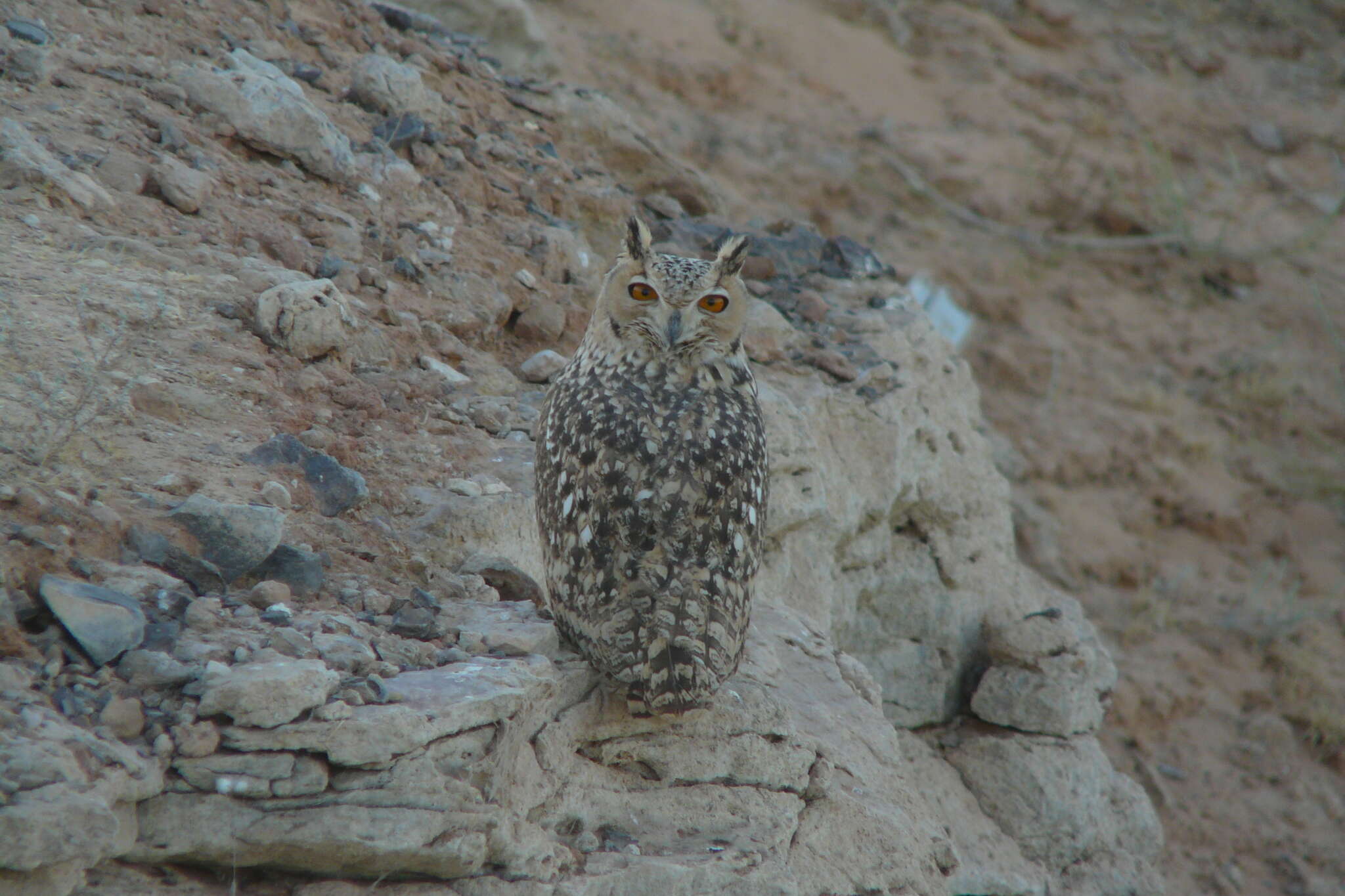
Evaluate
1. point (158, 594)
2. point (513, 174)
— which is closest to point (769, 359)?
point (513, 174)

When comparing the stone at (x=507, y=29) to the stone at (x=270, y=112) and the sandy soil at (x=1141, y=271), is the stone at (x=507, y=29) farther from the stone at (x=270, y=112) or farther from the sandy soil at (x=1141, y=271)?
the stone at (x=270, y=112)

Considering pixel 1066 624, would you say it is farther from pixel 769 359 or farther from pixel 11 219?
pixel 11 219

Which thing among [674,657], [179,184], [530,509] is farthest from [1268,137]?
[674,657]

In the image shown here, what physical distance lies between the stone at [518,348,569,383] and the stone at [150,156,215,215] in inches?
62.8

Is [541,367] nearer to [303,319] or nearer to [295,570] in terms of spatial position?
[303,319]

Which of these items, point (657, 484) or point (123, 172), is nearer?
point (657, 484)

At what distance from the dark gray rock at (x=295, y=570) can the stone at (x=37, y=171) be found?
1870mm

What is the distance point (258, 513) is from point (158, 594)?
446mm

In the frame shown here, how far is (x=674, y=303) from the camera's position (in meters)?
3.84

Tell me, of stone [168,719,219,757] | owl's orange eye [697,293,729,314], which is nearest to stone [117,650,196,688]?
stone [168,719,219,757]

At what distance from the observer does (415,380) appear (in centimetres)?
464

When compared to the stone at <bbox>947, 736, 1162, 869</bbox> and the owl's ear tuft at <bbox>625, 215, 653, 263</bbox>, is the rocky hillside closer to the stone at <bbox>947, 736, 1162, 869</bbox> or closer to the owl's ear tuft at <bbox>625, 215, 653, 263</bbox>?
the stone at <bbox>947, 736, 1162, 869</bbox>

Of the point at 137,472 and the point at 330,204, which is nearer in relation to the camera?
the point at 137,472

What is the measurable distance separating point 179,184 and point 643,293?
2.12 m
